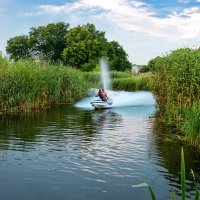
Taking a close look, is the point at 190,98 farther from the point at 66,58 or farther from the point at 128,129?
the point at 66,58

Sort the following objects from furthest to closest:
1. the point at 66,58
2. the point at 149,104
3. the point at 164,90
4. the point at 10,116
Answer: the point at 66,58
the point at 149,104
the point at 10,116
the point at 164,90

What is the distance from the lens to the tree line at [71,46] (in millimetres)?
72438

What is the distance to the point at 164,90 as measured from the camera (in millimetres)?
19969

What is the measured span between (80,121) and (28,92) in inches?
201

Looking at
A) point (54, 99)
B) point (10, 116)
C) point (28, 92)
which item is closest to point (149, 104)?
point (54, 99)

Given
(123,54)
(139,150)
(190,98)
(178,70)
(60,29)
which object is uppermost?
(60,29)

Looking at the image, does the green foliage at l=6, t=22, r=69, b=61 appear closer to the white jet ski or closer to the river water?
the white jet ski

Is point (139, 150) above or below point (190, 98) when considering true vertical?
below

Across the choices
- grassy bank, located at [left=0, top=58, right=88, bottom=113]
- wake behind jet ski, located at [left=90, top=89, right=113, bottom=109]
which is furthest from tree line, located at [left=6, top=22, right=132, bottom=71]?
wake behind jet ski, located at [left=90, top=89, right=113, bottom=109]

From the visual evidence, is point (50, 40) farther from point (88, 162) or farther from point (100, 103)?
point (88, 162)

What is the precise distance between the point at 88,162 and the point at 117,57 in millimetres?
72770

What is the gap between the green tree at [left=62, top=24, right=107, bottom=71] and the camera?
237 feet

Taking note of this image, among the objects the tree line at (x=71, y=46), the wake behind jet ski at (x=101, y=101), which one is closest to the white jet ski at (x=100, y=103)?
the wake behind jet ski at (x=101, y=101)

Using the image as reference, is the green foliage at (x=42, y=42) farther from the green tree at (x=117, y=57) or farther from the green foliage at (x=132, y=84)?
the green foliage at (x=132, y=84)
